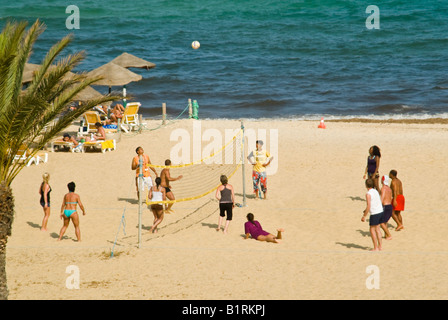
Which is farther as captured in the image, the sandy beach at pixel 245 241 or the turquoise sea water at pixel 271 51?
the turquoise sea water at pixel 271 51

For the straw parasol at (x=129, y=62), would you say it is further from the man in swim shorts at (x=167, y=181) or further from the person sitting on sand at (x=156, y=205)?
the person sitting on sand at (x=156, y=205)

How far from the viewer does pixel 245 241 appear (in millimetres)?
12133

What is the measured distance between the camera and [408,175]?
16.7m

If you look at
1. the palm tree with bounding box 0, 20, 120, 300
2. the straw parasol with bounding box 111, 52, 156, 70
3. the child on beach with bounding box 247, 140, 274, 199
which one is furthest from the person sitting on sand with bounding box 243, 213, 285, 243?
the straw parasol with bounding box 111, 52, 156, 70

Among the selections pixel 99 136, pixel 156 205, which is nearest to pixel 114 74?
pixel 99 136

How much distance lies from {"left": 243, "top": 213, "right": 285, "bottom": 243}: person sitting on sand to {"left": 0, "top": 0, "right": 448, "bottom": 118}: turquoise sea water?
64.8 feet

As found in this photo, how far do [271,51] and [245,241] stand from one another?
39.6m

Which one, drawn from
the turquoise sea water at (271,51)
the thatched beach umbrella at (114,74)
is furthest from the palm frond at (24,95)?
the turquoise sea water at (271,51)

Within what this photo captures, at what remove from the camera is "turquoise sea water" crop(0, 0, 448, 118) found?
3531 cm

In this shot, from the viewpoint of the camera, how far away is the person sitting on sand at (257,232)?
476 inches

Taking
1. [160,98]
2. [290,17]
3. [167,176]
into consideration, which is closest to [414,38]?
[290,17]

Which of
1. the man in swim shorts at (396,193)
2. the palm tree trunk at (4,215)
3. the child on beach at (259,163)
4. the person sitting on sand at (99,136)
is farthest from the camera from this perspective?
the person sitting on sand at (99,136)

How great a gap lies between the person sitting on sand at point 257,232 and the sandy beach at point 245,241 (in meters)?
0.15

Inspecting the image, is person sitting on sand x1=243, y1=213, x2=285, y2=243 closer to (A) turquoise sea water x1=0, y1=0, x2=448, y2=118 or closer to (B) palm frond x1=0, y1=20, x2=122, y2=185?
(B) palm frond x1=0, y1=20, x2=122, y2=185
